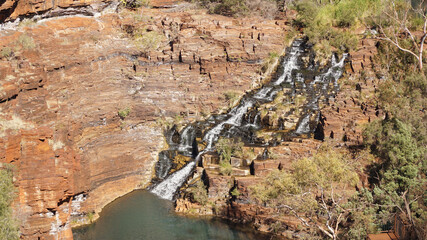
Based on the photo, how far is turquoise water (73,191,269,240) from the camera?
2122 cm

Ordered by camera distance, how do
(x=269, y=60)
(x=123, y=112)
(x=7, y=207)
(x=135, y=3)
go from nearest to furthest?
(x=7, y=207) → (x=123, y=112) → (x=269, y=60) → (x=135, y=3)

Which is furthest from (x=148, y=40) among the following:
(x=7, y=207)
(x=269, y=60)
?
(x=7, y=207)

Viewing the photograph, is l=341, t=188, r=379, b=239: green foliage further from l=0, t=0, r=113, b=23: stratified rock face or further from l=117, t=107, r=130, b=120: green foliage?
l=0, t=0, r=113, b=23: stratified rock face

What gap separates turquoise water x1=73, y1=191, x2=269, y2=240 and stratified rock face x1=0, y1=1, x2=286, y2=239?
1.25m

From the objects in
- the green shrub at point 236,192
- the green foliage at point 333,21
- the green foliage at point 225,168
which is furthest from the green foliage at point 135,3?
the green shrub at point 236,192

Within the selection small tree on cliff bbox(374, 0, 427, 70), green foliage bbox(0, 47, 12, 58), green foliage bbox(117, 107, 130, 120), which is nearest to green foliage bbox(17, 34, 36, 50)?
green foliage bbox(0, 47, 12, 58)

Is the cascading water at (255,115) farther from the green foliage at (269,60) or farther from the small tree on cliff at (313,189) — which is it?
the small tree on cliff at (313,189)

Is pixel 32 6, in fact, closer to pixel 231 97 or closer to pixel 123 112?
pixel 123 112

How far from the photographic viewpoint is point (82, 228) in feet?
71.8

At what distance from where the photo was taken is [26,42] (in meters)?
24.4

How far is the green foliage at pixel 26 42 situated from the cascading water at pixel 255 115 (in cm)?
1125

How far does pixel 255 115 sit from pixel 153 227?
41.3 feet

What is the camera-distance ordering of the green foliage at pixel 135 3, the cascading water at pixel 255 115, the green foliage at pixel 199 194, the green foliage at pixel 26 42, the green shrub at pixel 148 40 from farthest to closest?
the green foliage at pixel 135 3
the green shrub at pixel 148 40
the cascading water at pixel 255 115
the green foliage at pixel 26 42
the green foliage at pixel 199 194

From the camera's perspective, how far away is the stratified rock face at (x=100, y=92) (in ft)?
55.9
